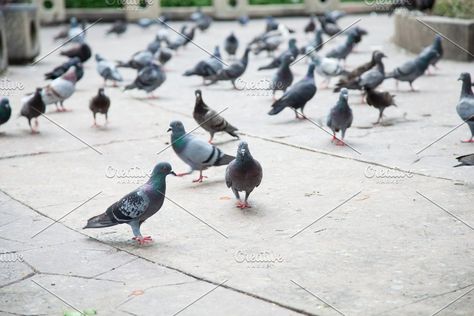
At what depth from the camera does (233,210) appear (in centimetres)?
642

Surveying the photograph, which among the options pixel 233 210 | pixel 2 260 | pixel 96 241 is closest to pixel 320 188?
pixel 233 210

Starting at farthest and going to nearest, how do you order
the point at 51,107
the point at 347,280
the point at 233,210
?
the point at 51,107, the point at 233,210, the point at 347,280

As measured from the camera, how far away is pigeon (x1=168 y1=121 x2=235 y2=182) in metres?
7.09

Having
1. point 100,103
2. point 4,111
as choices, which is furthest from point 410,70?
point 4,111

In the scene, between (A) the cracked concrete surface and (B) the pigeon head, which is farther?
(B) the pigeon head

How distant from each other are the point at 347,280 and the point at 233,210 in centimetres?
171

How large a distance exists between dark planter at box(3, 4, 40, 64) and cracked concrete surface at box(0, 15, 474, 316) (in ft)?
19.1

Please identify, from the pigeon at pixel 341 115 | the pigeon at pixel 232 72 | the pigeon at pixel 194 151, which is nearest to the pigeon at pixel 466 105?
the pigeon at pixel 341 115

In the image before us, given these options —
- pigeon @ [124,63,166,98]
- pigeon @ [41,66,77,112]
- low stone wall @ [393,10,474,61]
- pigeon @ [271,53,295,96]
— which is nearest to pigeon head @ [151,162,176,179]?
pigeon @ [41,66,77,112]

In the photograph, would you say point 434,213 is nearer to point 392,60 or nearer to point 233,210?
point 233,210

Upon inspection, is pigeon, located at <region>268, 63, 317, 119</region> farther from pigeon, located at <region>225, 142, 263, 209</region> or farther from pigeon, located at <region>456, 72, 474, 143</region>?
pigeon, located at <region>225, 142, 263, 209</region>

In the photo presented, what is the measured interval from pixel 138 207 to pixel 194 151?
162 centimetres

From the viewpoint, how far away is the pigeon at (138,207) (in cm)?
556

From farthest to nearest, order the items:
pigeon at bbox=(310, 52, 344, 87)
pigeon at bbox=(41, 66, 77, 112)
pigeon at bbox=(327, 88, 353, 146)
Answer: pigeon at bbox=(310, 52, 344, 87)
pigeon at bbox=(41, 66, 77, 112)
pigeon at bbox=(327, 88, 353, 146)
